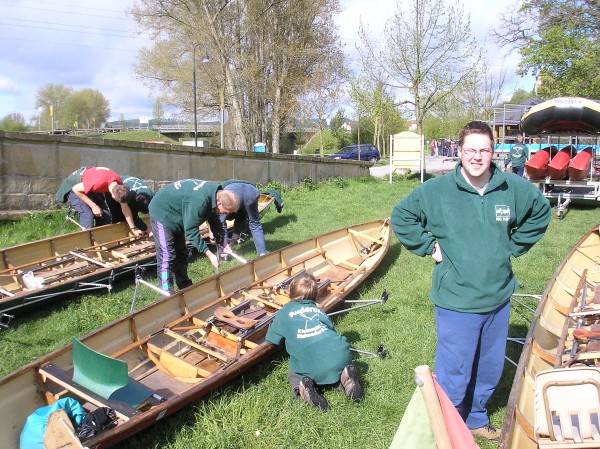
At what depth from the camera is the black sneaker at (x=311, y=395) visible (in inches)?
164

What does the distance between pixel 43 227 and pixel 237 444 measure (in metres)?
7.55

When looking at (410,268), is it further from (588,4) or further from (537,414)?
(588,4)

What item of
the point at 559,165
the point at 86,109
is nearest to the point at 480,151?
the point at 559,165

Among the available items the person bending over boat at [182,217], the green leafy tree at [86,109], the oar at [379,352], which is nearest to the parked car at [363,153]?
the person bending over boat at [182,217]

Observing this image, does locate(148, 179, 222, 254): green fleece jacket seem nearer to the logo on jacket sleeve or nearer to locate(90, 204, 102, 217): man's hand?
locate(90, 204, 102, 217): man's hand

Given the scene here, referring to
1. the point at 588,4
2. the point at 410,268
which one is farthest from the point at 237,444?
the point at 588,4

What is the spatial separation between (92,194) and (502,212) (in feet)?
24.2

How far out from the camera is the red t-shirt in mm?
8195

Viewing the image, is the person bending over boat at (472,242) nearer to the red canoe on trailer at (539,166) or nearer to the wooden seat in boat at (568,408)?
the wooden seat in boat at (568,408)

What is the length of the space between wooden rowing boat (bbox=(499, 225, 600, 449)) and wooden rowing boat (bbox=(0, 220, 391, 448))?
7.18 feet

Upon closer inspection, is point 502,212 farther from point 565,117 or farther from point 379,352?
point 565,117

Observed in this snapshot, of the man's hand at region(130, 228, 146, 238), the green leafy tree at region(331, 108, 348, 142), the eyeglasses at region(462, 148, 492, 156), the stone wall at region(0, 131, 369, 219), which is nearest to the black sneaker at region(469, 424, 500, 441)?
the eyeglasses at region(462, 148, 492, 156)

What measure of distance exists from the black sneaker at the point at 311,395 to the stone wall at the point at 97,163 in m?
7.77

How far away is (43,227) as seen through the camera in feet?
31.8
